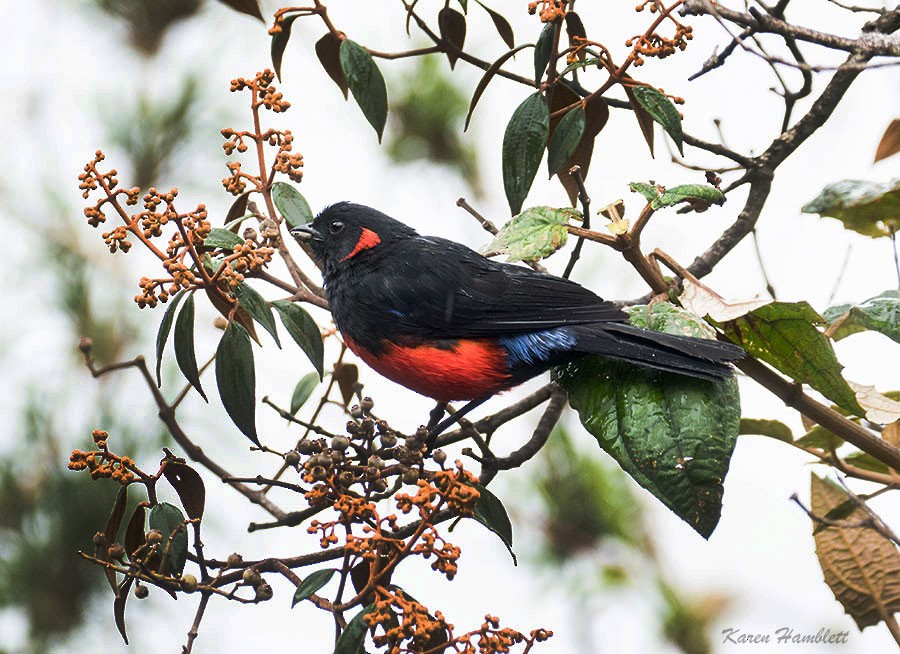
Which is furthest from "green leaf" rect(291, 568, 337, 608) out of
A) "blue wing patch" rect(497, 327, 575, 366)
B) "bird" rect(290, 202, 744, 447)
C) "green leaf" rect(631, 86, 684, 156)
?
"green leaf" rect(631, 86, 684, 156)

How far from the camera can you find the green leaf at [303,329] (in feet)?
5.78

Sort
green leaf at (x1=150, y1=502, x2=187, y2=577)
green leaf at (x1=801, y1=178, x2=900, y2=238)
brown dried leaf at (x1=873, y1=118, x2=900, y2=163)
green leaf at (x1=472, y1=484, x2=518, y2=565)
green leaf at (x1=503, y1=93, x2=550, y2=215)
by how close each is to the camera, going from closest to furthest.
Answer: green leaf at (x1=150, y1=502, x2=187, y2=577) → green leaf at (x1=472, y1=484, x2=518, y2=565) → green leaf at (x1=503, y1=93, x2=550, y2=215) → green leaf at (x1=801, y1=178, x2=900, y2=238) → brown dried leaf at (x1=873, y1=118, x2=900, y2=163)

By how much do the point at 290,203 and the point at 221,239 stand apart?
238 millimetres

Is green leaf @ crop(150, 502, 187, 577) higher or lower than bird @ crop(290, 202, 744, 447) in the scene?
lower

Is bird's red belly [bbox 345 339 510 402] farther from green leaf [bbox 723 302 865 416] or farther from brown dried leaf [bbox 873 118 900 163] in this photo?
brown dried leaf [bbox 873 118 900 163]

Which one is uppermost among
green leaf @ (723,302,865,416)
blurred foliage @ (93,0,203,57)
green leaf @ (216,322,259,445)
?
blurred foliage @ (93,0,203,57)

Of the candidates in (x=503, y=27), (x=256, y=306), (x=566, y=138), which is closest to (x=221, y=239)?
(x=256, y=306)

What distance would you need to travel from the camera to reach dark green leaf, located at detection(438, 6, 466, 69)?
205 cm

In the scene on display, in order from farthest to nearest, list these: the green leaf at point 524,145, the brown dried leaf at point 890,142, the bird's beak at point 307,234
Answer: the bird's beak at point 307,234 → the brown dried leaf at point 890,142 → the green leaf at point 524,145

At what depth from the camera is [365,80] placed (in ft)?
6.32

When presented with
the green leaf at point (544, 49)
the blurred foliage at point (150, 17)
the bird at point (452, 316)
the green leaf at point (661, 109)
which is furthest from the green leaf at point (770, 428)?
the blurred foliage at point (150, 17)

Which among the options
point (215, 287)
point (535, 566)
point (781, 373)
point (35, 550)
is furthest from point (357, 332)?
point (35, 550)

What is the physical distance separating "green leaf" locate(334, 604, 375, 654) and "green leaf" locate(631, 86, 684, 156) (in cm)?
86

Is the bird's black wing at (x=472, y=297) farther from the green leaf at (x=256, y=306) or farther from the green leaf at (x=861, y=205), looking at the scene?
the green leaf at (x=256, y=306)
